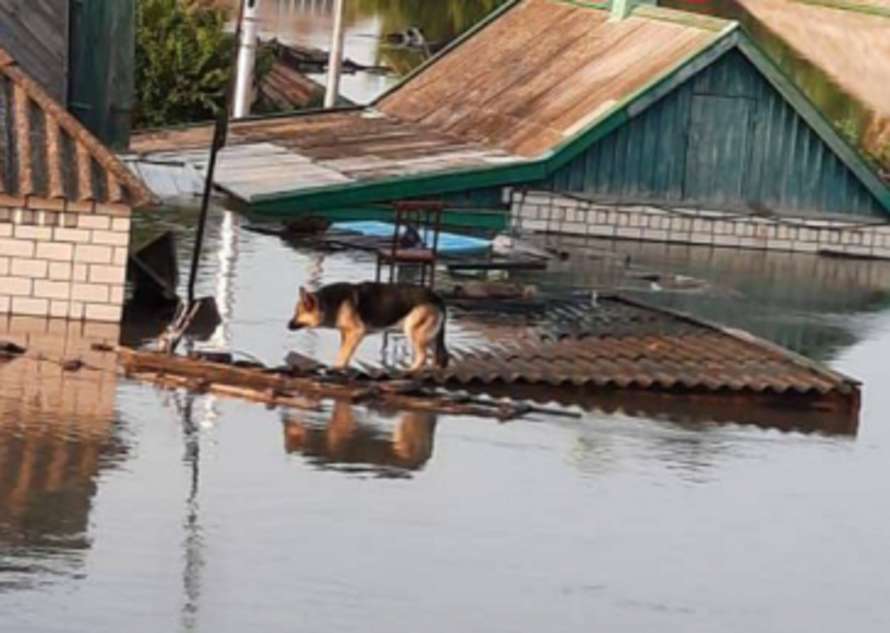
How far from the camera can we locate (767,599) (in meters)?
14.8

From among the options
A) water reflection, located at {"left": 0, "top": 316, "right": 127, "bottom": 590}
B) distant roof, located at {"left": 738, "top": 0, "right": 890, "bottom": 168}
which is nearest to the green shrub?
distant roof, located at {"left": 738, "top": 0, "right": 890, "bottom": 168}

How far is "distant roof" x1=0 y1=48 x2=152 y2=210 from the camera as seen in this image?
20594mm

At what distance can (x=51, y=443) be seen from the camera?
56.3 ft

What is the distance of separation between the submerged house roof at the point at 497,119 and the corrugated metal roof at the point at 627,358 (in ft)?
22.9

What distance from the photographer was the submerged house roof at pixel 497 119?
3112 centimetres

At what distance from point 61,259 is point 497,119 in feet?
45.1

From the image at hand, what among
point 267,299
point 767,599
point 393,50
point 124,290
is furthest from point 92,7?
point 393,50

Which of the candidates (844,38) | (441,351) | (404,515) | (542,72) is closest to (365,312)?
(441,351)

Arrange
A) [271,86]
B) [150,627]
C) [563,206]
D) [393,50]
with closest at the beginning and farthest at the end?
[150,627], [563,206], [271,86], [393,50]

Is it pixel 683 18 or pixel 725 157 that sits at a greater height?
pixel 683 18

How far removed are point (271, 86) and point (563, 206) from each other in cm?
1217

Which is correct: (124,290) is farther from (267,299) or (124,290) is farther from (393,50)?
(393,50)

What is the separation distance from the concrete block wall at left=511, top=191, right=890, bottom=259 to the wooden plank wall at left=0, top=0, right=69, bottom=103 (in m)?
6.26

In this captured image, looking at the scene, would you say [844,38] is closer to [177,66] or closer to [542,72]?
[177,66]
